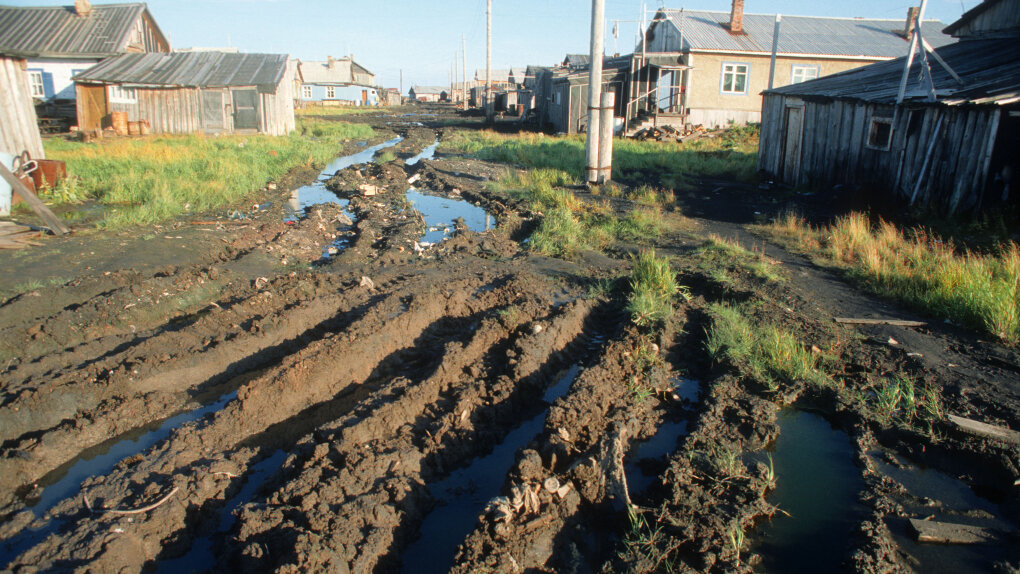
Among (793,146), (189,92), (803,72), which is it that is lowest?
(793,146)

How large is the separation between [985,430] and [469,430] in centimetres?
394

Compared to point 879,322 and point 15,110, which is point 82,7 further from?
point 879,322

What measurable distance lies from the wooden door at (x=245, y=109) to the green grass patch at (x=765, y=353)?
2513 centimetres

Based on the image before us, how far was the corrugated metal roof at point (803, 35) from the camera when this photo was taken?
1152 inches

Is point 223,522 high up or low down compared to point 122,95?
down

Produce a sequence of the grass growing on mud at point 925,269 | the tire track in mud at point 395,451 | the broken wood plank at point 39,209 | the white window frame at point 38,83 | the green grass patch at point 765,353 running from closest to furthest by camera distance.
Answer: the tire track in mud at point 395,451 → the green grass patch at point 765,353 → the grass growing on mud at point 925,269 → the broken wood plank at point 39,209 → the white window frame at point 38,83

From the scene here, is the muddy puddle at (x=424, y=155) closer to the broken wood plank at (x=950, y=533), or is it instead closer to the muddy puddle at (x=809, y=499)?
the muddy puddle at (x=809, y=499)

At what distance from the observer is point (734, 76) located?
29500mm

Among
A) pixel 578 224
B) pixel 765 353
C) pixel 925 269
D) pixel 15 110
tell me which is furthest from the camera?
pixel 15 110

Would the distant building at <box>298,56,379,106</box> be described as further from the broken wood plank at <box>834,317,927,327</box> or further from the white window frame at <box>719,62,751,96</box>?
the broken wood plank at <box>834,317,927,327</box>

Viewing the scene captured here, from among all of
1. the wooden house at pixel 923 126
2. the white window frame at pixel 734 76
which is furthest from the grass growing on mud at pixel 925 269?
the white window frame at pixel 734 76

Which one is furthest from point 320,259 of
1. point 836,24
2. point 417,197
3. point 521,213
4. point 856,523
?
point 836,24

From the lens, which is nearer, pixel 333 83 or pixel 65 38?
pixel 65 38

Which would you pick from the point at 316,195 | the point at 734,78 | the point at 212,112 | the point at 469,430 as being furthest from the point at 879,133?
the point at 212,112
